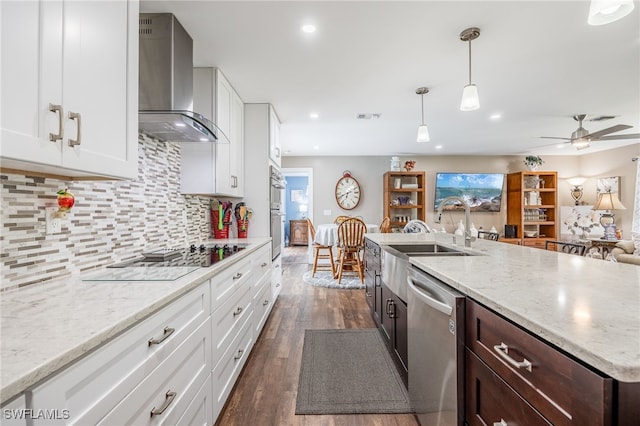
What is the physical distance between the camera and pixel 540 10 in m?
1.73

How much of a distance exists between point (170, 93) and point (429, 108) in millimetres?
2883

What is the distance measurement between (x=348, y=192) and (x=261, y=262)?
404cm

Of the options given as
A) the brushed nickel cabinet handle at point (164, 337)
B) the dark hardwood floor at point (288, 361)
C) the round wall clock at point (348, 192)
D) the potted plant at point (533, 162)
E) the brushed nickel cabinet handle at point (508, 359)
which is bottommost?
the dark hardwood floor at point (288, 361)

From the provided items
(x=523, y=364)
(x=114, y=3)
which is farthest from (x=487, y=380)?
(x=114, y=3)

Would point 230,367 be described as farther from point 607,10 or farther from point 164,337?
point 607,10

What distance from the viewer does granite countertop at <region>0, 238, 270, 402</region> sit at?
0.55m

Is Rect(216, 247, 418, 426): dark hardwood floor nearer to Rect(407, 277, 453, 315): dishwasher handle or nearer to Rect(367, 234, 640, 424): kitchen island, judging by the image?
Rect(407, 277, 453, 315): dishwasher handle

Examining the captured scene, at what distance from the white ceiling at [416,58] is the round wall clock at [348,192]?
7.54ft

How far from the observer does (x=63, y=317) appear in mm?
784

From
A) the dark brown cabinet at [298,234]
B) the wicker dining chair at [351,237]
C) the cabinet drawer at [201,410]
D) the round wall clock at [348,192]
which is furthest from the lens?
the dark brown cabinet at [298,234]

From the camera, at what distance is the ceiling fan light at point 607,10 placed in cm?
117

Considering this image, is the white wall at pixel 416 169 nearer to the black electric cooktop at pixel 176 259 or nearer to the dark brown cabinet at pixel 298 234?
the dark brown cabinet at pixel 298 234

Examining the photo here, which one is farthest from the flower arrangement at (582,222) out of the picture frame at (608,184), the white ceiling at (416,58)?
the white ceiling at (416,58)

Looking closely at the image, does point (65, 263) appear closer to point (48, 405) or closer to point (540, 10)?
point (48, 405)
